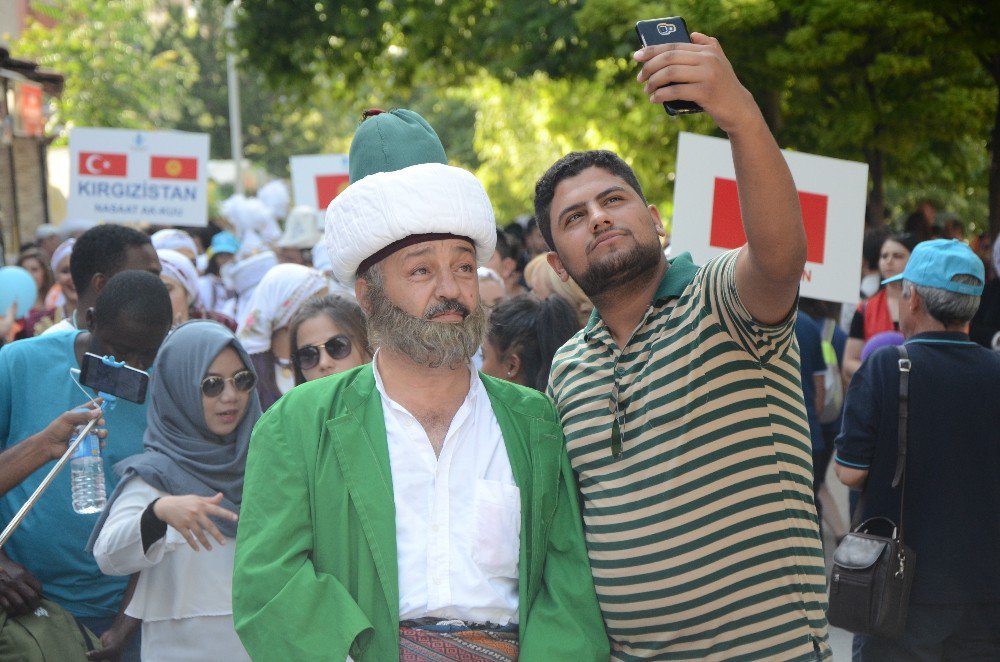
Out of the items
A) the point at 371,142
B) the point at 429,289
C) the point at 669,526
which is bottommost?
the point at 669,526

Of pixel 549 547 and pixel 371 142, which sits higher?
pixel 371 142

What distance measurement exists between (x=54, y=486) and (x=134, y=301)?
2.37ft

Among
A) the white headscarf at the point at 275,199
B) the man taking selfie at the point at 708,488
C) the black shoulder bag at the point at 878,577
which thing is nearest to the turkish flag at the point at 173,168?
the white headscarf at the point at 275,199

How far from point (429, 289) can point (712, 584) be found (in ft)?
A: 3.39

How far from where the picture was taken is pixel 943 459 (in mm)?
4398

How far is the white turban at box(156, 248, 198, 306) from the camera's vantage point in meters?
6.94

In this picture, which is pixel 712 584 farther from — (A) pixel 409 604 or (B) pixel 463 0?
(B) pixel 463 0

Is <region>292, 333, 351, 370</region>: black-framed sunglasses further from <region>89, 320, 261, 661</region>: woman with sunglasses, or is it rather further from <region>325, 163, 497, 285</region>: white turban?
<region>325, 163, 497, 285</region>: white turban

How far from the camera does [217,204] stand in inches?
1341

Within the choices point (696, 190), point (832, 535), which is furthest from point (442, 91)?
point (696, 190)

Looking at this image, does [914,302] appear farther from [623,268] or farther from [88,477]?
[88,477]

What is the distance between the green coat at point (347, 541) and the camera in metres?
2.77

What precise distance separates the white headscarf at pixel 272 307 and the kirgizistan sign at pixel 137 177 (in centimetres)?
484

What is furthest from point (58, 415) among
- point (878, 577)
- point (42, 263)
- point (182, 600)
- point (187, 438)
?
point (42, 263)
